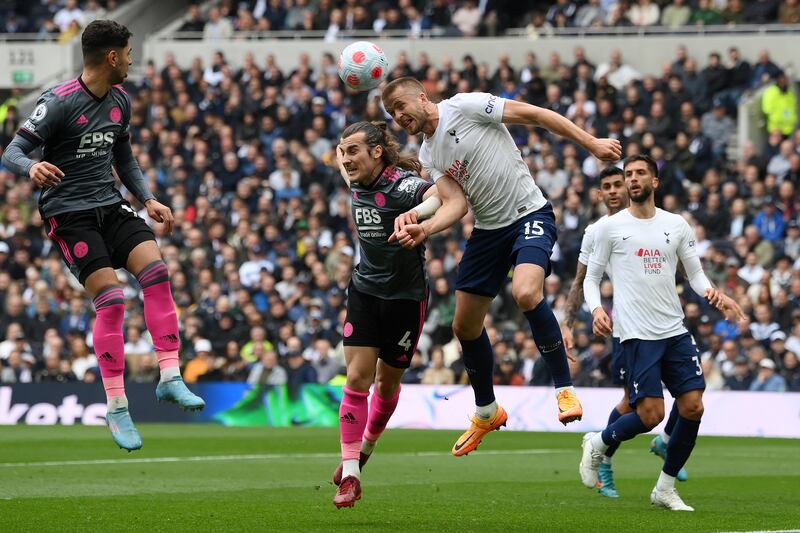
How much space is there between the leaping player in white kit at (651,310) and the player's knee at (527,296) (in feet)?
3.42

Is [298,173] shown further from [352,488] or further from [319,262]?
[352,488]

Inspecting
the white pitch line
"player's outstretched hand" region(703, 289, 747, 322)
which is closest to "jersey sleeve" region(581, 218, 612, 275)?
"player's outstretched hand" region(703, 289, 747, 322)

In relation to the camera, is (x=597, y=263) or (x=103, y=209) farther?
(x=597, y=263)

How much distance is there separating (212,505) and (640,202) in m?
4.25

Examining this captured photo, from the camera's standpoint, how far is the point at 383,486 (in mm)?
13633

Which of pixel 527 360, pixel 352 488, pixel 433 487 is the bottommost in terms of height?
pixel 527 360

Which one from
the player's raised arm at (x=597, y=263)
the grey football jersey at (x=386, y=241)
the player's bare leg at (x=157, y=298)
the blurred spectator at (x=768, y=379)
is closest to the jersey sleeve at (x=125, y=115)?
the player's bare leg at (x=157, y=298)

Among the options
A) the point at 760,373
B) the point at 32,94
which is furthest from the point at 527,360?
the point at 32,94

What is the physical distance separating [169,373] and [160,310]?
0.52 m

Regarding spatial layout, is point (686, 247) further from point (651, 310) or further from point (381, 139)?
point (381, 139)

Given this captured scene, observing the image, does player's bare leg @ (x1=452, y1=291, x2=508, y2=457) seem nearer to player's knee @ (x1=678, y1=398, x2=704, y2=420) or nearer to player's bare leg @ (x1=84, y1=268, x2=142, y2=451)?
player's knee @ (x1=678, y1=398, x2=704, y2=420)

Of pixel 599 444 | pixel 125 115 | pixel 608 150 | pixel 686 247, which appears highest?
pixel 608 150

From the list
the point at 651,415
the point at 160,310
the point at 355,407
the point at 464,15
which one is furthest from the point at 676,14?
the point at 160,310

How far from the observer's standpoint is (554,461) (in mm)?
16594
